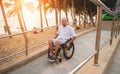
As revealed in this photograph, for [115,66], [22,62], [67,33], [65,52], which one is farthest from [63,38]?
[115,66]

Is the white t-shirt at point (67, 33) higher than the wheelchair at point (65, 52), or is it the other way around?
the white t-shirt at point (67, 33)

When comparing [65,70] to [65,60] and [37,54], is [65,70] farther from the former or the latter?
[37,54]

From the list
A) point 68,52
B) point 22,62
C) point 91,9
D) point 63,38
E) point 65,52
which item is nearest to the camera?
point 22,62

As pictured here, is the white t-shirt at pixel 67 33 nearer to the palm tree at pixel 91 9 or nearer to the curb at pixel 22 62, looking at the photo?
the curb at pixel 22 62

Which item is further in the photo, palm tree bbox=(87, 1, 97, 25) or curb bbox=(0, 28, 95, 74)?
palm tree bbox=(87, 1, 97, 25)

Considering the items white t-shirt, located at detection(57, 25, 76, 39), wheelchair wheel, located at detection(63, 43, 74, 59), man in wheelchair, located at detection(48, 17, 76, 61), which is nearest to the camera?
man in wheelchair, located at detection(48, 17, 76, 61)

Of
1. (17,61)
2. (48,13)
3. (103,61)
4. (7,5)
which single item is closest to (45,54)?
(17,61)

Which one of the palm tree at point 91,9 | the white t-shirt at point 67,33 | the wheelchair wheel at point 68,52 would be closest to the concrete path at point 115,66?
the wheelchair wheel at point 68,52

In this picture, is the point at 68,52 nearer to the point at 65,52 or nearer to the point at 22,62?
the point at 65,52

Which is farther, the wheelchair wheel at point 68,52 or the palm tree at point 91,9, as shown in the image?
the palm tree at point 91,9

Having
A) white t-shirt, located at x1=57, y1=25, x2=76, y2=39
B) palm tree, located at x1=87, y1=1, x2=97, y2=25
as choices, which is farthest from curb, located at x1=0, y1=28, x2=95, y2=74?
palm tree, located at x1=87, y1=1, x2=97, y2=25

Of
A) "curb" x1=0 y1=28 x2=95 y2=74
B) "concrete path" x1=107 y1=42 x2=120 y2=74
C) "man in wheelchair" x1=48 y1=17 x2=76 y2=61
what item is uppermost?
"man in wheelchair" x1=48 y1=17 x2=76 y2=61

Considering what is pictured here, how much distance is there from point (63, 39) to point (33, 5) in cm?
1371

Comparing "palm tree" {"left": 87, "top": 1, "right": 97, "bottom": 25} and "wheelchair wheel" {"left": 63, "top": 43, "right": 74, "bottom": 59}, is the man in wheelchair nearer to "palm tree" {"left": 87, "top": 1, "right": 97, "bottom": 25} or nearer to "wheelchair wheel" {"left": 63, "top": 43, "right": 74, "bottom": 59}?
"wheelchair wheel" {"left": 63, "top": 43, "right": 74, "bottom": 59}
